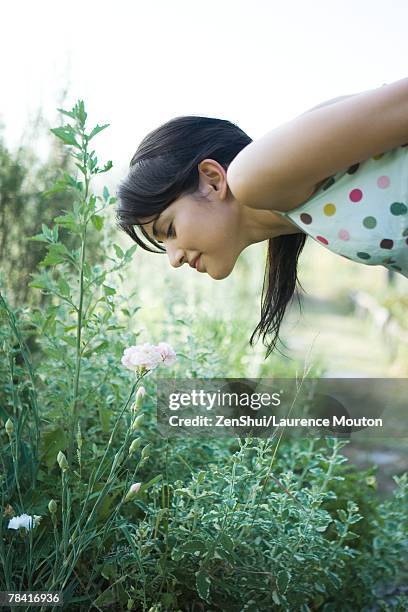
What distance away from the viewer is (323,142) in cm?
109

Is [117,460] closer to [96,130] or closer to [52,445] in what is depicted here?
[52,445]

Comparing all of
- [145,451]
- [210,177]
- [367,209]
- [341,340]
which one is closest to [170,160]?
[210,177]

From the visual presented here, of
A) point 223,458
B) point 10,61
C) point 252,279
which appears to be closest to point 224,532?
point 223,458

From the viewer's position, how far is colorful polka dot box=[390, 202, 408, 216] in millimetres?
1214

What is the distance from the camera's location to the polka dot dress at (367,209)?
3.98 feet

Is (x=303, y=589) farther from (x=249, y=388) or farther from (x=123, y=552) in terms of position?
(x=249, y=388)

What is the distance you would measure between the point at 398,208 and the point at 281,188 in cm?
19

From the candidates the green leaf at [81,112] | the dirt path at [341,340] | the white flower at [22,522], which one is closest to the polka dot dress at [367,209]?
the green leaf at [81,112]

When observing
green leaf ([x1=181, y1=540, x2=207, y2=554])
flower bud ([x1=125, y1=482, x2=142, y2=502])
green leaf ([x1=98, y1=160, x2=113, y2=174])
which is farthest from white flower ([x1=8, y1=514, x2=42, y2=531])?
green leaf ([x1=98, y1=160, x2=113, y2=174])

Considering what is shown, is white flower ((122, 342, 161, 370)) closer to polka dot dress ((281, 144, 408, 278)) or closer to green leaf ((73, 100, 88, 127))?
polka dot dress ((281, 144, 408, 278))

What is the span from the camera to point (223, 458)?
1.90 metres

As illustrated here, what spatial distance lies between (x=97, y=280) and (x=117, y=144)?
2.21 meters

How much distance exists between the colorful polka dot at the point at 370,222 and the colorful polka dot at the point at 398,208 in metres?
0.03

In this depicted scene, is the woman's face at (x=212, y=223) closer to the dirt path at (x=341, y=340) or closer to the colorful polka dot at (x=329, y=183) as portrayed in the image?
the colorful polka dot at (x=329, y=183)
